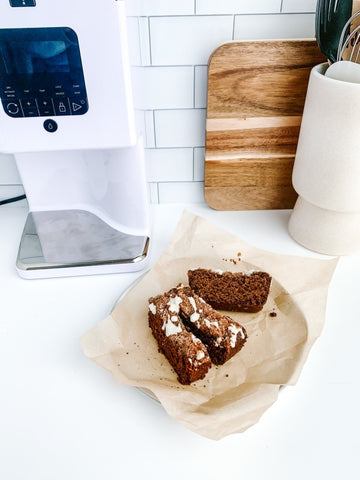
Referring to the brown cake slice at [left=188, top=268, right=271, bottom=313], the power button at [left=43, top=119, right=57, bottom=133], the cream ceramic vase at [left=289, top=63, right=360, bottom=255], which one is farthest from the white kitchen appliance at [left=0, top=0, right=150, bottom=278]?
the cream ceramic vase at [left=289, top=63, right=360, bottom=255]

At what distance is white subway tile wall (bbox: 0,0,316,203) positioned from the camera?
64cm

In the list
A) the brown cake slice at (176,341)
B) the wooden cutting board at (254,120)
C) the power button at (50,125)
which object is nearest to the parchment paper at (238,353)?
the brown cake slice at (176,341)

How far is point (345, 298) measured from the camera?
0.57 metres

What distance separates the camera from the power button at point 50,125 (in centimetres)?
49

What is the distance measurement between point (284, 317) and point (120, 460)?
0.27m

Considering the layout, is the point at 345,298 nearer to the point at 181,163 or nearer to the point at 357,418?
the point at 357,418

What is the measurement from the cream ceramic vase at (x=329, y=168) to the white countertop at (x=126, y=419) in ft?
0.37

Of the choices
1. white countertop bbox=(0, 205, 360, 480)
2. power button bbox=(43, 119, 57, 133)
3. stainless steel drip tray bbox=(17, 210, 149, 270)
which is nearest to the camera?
white countertop bbox=(0, 205, 360, 480)

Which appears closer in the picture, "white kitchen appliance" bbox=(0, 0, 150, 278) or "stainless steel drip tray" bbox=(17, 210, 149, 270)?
"white kitchen appliance" bbox=(0, 0, 150, 278)

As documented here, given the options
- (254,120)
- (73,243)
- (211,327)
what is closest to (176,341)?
(211,327)

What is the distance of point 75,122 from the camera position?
19.2 inches

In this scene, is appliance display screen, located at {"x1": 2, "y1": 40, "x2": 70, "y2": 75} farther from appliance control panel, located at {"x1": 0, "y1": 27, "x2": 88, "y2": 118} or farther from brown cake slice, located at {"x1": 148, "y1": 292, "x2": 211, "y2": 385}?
brown cake slice, located at {"x1": 148, "y1": 292, "x2": 211, "y2": 385}

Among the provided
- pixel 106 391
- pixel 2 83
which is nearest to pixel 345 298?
pixel 106 391

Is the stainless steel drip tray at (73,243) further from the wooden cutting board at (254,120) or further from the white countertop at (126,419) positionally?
the wooden cutting board at (254,120)
